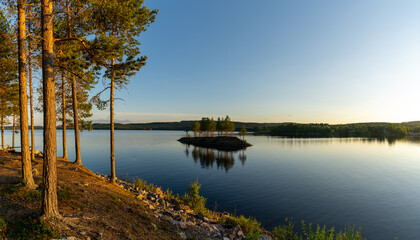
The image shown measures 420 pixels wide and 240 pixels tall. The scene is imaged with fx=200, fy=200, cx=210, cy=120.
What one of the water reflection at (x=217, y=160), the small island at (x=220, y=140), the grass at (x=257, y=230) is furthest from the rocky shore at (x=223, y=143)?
the grass at (x=257, y=230)

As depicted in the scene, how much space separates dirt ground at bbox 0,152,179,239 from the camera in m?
7.91

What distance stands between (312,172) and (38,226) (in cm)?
4638

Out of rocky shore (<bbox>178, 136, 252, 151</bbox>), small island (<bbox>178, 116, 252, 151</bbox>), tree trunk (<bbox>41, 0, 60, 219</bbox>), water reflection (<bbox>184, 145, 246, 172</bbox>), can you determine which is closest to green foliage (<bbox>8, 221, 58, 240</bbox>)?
tree trunk (<bbox>41, 0, 60, 219</bbox>)

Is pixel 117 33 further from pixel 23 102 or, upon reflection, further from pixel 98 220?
pixel 98 220

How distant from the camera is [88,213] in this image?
9.44 metres

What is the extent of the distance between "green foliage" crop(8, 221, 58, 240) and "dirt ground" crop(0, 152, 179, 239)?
0.30 m

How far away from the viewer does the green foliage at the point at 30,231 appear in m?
6.81

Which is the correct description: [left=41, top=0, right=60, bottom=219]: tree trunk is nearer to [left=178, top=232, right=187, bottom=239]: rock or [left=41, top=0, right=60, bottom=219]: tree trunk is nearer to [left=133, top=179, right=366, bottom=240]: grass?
[left=178, top=232, right=187, bottom=239]: rock

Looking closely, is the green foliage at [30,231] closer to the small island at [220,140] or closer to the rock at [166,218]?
the rock at [166,218]

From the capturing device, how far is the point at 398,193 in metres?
30.4

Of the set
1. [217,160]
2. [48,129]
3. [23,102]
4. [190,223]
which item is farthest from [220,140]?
[48,129]

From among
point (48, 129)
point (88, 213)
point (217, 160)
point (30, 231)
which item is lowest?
point (217, 160)

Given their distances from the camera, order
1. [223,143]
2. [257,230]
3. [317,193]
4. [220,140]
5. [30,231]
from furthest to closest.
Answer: [220,140], [223,143], [317,193], [257,230], [30,231]

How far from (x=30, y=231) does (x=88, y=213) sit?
8.30ft
